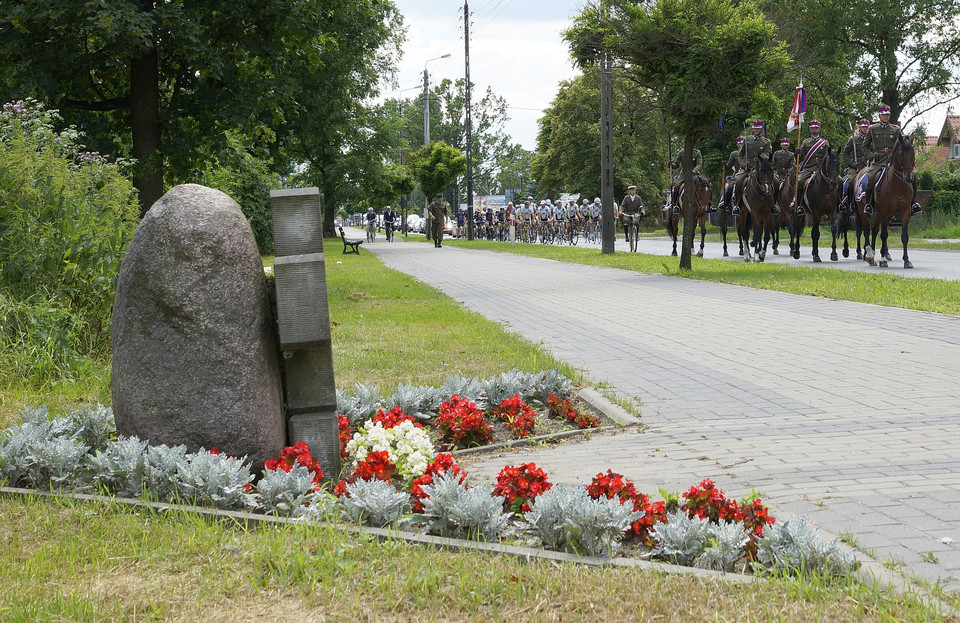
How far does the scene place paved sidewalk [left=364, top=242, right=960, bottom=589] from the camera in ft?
15.0

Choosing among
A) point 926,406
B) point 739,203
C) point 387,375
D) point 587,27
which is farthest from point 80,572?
point 739,203

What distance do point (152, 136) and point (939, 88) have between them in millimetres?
41358

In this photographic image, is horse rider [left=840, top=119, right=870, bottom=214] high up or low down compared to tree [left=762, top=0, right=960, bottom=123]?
down

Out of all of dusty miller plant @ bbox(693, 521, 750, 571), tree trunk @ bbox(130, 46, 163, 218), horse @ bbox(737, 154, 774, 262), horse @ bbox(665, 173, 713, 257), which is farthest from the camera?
horse @ bbox(665, 173, 713, 257)

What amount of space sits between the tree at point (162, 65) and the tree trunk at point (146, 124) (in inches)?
0.7

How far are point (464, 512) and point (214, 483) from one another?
3.87 ft

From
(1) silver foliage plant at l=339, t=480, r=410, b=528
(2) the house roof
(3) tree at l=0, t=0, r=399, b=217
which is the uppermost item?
(2) the house roof

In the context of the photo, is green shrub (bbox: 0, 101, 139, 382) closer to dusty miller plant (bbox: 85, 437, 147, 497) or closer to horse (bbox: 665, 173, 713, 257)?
dusty miller plant (bbox: 85, 437, 147, 497)

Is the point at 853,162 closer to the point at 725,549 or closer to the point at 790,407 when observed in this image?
the point at 790,407

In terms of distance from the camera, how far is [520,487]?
429 cm

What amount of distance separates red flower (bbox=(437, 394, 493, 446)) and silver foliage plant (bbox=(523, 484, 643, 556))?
2.13 metres

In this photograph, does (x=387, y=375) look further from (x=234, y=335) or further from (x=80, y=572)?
(x=80, y=572)

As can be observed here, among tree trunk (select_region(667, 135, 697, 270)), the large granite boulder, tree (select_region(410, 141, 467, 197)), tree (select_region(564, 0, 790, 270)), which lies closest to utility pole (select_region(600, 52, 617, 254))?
tree trunk (select_region(667, 135, 697, 270))

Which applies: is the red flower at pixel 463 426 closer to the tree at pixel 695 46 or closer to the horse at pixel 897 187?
the tree at pixel 695 46
